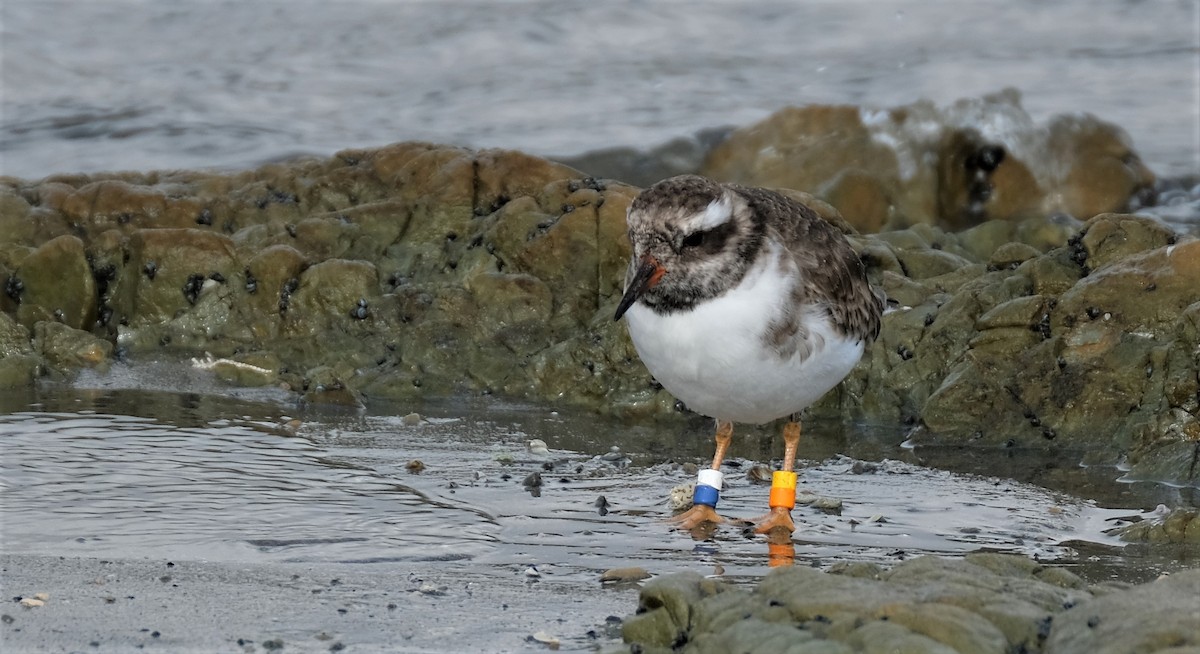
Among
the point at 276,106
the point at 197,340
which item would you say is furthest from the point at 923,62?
the point at 197,340

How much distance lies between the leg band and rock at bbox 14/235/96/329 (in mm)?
4399

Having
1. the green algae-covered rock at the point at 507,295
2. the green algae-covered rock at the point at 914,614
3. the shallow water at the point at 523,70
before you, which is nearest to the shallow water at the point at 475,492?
the green algae-covered rock at the point at 507,295

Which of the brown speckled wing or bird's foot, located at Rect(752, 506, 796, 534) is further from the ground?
the brown speckled wing

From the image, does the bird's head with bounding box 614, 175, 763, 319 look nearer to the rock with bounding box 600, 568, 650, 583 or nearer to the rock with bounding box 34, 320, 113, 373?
the rock with bounding box 600, 568, 650, 583

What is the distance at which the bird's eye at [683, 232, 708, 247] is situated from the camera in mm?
5102

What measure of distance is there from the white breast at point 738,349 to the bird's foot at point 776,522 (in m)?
0.41

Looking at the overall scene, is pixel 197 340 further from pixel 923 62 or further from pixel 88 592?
pixel 923 62

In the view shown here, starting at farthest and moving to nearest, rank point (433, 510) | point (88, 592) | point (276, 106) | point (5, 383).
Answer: point (276, 106) → point (5, 383) → point (433, 510) → point (88, 592)

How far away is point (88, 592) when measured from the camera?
418cm

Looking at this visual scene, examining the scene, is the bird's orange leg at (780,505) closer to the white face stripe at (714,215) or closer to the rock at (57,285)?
the white face stripe at (714,215)

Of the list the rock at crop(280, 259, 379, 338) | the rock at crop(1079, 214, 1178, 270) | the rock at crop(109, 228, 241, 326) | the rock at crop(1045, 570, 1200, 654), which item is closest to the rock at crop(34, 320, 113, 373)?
the rock at crop(109, 228, 241, 326)

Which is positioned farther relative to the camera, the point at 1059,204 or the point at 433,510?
the point at 1059,204

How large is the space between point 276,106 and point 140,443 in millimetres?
10086

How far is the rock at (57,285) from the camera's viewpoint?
7867 mm
